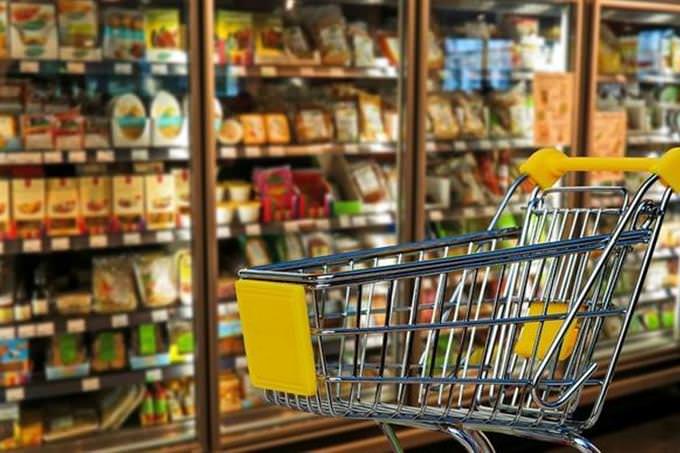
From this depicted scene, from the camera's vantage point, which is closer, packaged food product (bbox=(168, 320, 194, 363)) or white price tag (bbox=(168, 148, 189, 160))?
white price tag (bbox=(168, 148, 189, 160))

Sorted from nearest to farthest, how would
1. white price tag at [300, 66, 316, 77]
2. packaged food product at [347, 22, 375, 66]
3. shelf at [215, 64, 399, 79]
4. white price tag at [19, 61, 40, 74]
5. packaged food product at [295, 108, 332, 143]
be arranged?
1. white price tag at [19, 61, 40, 74]
2. shelf at [215, 64, 399, 79]
3. white price tag at [300, 66, 316, 77]
4. packaged food product at [295, 108, 332, 143]
5. packaged food product at [347, 22, 375, 66]

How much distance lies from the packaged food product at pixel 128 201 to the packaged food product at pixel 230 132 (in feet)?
1.12

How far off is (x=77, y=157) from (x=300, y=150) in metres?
0.83

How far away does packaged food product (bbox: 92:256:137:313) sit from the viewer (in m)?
2.94

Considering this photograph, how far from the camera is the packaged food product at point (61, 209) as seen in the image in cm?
285

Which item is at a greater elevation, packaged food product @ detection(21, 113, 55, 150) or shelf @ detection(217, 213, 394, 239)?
packaged food product @ detection(21, 113, 55, 150)

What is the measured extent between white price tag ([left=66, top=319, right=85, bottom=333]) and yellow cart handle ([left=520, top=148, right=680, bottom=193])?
1782 millimetres

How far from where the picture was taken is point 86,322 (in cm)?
284

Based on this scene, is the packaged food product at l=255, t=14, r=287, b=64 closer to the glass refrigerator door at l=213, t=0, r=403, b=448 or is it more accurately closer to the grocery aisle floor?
the glass refrigerator door at l=213, t=0, r=403, b=448

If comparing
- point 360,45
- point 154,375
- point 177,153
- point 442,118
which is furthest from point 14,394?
point 442,118

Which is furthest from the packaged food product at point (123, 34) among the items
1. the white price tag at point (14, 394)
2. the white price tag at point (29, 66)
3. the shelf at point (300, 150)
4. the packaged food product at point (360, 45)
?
the white price tag at point (14, 394)

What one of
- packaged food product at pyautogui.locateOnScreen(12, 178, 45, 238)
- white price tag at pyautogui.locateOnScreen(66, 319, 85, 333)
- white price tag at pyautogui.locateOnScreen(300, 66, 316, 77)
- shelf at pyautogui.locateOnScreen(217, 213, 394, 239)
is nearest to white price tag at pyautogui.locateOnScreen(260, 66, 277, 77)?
white price tag at pyautogui.locateOnScreen(300, 66, 316, 77)

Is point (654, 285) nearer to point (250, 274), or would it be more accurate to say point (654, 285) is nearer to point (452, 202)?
point (452, 202)

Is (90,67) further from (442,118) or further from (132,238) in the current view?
(442,118)
